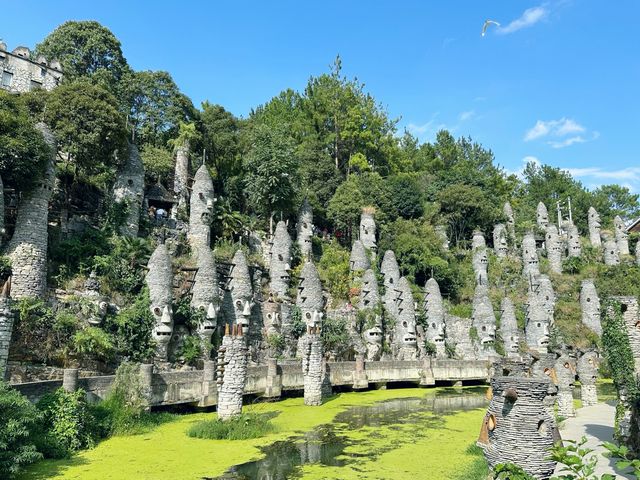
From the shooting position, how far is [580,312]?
133ft

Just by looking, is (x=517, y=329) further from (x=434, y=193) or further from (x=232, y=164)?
(x=232, y=164)

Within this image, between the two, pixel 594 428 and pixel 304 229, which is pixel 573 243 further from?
pixel 594 428

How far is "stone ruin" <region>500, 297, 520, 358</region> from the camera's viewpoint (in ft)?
117

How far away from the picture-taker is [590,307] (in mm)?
39906

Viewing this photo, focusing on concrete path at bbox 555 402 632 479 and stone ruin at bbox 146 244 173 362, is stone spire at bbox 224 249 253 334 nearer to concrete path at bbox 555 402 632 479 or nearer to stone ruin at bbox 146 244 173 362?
stone ruin at bbox 146 244 173 362

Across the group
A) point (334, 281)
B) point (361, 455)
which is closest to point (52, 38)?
point (334, 281)

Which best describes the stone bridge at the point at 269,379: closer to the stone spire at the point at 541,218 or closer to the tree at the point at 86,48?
the stone spire at the point at 541,218

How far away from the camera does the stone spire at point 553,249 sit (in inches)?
1903

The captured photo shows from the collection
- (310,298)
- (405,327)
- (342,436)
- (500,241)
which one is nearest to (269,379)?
(342,436)

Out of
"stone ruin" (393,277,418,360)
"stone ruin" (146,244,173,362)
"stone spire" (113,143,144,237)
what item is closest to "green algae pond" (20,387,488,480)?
"stone ruin" (146,244,173,362)

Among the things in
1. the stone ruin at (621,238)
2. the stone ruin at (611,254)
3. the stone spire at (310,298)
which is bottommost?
the stone spire at (310,298)

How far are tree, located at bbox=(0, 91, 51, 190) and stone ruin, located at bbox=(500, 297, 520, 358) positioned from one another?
30364 mm

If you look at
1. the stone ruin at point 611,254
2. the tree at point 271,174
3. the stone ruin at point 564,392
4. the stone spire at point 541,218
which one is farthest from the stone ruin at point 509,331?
the stone ruin at point 611,254

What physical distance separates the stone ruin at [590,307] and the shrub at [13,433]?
38935 millimetres
